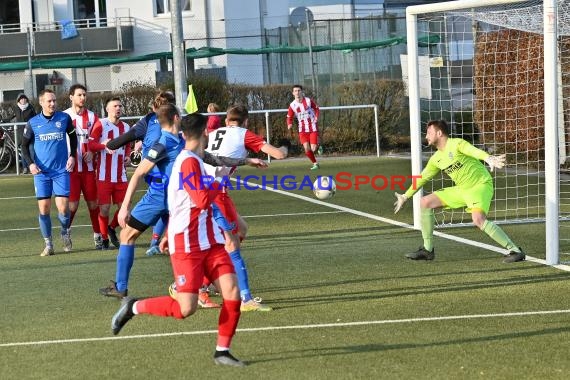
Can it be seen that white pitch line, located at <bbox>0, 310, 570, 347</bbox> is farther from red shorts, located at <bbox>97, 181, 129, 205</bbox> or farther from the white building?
the white building

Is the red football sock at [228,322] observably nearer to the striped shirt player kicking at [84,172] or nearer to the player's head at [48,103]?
the player's head at [48,103]

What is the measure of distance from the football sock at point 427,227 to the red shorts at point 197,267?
4.72 m

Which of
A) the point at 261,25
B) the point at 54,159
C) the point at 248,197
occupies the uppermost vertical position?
the point at 261,25

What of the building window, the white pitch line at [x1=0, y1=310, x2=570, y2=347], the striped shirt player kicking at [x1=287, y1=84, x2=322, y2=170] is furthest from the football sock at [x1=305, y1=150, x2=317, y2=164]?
the building window

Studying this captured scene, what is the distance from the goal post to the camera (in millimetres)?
11180

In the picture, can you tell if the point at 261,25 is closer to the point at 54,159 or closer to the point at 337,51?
the point at 337,51

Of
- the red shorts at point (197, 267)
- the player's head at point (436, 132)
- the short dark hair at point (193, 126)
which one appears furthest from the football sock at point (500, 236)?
the short dark hair at point (193, 126)

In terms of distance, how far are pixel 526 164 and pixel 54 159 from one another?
9.89 meters

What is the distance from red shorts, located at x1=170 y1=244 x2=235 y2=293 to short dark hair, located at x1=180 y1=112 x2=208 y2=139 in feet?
2.43

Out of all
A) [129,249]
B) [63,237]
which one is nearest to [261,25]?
[63,237]

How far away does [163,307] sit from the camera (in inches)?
291

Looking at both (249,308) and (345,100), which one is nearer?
(249,308)

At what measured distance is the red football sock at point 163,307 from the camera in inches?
289

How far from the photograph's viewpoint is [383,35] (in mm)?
35906
